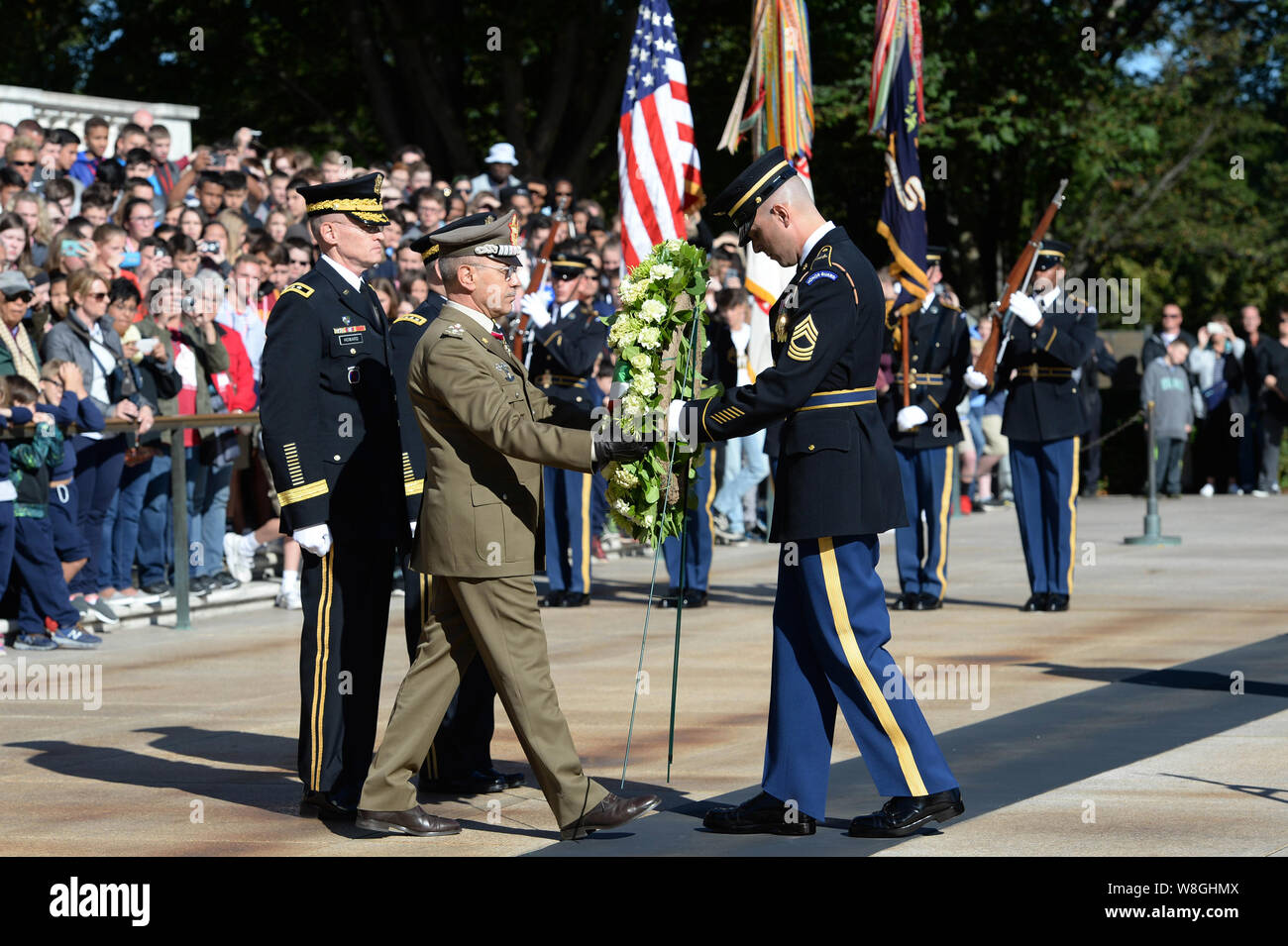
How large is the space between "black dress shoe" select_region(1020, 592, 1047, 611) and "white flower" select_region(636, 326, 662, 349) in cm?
625

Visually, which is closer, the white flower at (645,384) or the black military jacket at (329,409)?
the white flower at (645,384)

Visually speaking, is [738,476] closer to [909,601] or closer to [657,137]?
[657,137]

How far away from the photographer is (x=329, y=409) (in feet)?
22.1

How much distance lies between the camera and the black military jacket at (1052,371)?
12.0 meters

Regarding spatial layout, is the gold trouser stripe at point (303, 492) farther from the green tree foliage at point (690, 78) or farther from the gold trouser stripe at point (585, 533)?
the green tree foliage at point (690, 78)

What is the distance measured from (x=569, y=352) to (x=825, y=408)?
6.27 m

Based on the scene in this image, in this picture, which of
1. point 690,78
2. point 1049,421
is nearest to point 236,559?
point 1049,421

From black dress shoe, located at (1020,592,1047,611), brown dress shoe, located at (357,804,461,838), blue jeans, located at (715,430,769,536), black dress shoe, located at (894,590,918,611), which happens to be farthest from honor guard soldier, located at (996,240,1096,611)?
brown dress shoe, located at (357,804,461,838)

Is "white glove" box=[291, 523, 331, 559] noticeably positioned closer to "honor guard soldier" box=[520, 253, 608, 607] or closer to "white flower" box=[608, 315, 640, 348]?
"white flower" box=[608, 315, 640, 348]

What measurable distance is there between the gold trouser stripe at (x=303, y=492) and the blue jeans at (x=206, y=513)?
604 cm

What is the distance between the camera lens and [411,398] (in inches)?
245

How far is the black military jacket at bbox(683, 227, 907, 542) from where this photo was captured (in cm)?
613

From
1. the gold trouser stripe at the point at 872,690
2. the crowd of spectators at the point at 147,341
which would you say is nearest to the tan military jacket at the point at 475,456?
the gold trouser stripe at the point at 872,690

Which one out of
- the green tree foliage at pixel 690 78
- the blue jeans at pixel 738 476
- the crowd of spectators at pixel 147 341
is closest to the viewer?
the crowd of spectators at pixel 147 341
